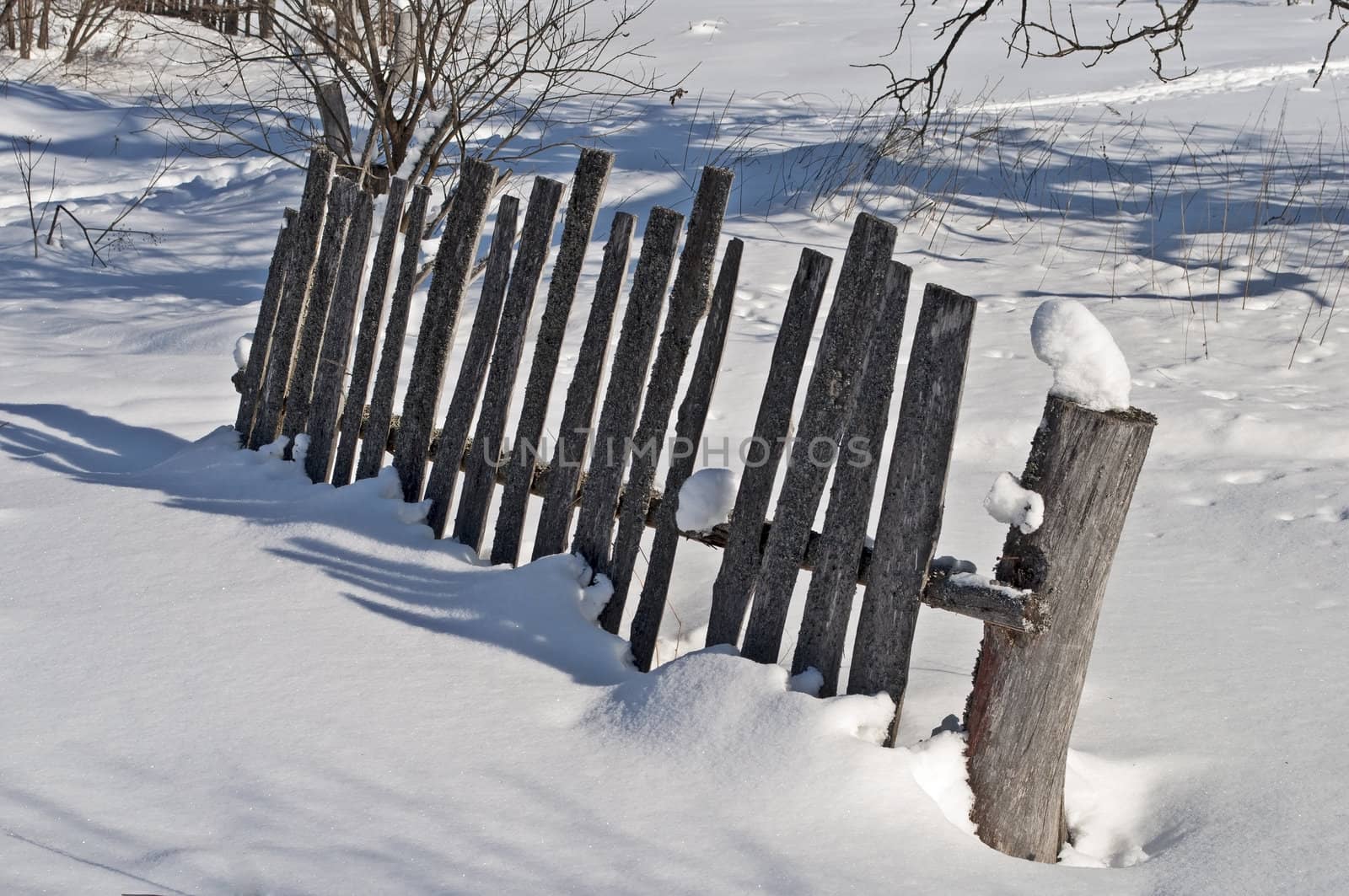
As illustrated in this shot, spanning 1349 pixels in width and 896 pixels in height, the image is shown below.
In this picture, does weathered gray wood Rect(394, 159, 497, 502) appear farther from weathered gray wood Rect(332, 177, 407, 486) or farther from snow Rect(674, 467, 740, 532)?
snow Rect(674, 467, 740, 532)

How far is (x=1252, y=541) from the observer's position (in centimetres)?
323

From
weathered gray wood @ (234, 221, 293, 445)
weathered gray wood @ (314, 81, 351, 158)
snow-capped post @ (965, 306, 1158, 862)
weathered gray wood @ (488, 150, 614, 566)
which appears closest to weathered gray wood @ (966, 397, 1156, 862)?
snow-capped post @ (965, 306, 1158, 862)

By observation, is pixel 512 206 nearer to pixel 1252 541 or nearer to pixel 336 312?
pixel 336 312

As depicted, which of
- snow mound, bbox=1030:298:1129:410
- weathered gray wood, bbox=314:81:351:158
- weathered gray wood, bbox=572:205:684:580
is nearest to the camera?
snow mound, bbox=1030:298:1129:410

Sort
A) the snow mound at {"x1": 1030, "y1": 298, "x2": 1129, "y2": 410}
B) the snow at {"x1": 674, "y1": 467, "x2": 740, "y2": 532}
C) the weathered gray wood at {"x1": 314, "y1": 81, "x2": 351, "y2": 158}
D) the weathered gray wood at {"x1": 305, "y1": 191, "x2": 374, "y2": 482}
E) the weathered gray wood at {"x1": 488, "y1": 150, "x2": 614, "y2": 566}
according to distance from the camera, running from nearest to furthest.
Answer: the snow mound at {"x1": 1030, "y1": 298, "x2": 1129, "y2": 410}, the snow at {"x1": 674, "y1": 467, "x2": 740, "y2": 532}, the weathered gray wood at {"x1": 488, "y1": 150, "x2": 614, "y2": 566}, the weathered gray wood at {"x1": 305, "y1": 191, "x2": 374, "y2": 482}, the weathered gray wood at {"x1": 314, "y1": 81, "x2": 351, "y2": 158}

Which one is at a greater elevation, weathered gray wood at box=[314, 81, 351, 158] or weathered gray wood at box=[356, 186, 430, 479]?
weathered gray wood at box=[314, 81, 351, 158]

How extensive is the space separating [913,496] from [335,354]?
1.93m

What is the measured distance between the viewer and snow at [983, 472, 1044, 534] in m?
2.03

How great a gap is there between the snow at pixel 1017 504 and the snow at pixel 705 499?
631mm

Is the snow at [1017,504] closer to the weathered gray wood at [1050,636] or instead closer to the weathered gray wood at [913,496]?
the weathered gray wood at [1050,636]

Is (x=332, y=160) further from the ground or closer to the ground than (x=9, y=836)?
further from the ground

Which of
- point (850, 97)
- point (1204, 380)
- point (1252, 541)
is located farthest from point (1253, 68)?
point (1252, 541)

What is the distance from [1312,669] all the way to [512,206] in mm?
2341

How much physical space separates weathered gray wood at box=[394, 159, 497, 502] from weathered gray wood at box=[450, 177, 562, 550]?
175mm
